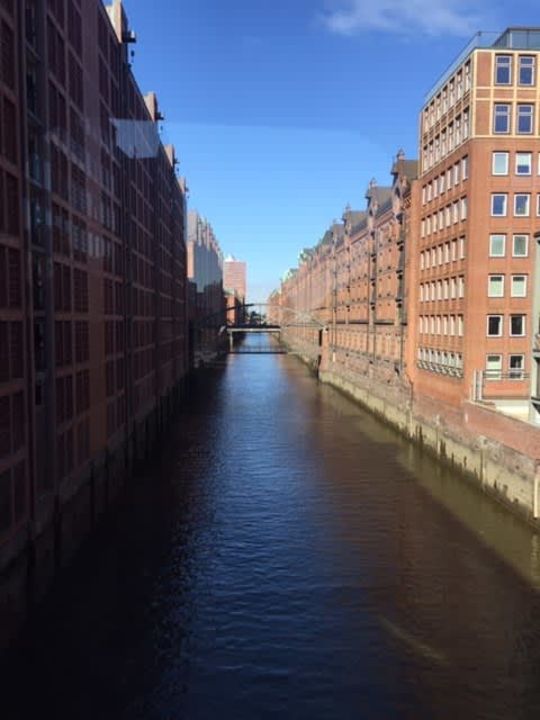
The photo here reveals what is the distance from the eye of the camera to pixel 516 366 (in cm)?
3988

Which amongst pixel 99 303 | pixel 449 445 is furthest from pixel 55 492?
pixel 449 445

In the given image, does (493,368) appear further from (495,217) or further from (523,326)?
(495,217)

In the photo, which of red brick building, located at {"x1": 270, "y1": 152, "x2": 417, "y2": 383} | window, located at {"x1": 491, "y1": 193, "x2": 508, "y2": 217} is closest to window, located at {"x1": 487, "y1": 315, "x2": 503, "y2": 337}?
window, located at {"x1": 491, "y1": 193, "x2": 508, "y2": 217}

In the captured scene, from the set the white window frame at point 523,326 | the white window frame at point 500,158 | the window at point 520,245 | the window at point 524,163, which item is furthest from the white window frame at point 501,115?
the white window frame at point 523,326

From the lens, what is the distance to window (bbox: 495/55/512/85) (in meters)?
38.0

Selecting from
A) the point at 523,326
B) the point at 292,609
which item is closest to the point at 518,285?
the point at 523,326

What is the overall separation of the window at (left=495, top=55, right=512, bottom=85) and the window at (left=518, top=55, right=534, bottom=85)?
2.18 feet

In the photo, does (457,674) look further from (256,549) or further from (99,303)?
(99,303)

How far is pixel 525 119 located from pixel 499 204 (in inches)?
211

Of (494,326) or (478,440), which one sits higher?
(494,326)

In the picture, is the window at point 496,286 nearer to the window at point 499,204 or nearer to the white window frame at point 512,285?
the white window frame at point 512,285

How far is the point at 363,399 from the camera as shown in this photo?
68000mm

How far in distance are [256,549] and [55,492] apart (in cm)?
851

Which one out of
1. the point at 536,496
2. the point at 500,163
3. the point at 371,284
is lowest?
the point at 536,496
